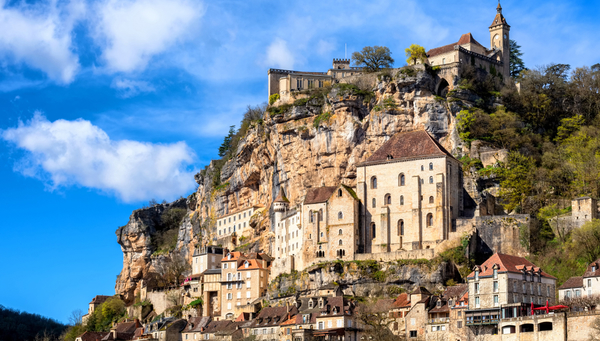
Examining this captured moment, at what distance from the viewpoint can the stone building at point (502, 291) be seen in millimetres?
65250

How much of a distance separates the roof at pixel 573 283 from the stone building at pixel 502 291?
138 centimetres

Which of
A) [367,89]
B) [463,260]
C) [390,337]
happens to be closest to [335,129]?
[367,89]

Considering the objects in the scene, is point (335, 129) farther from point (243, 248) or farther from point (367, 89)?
point (243, 248)

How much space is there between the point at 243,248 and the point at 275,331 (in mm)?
24704

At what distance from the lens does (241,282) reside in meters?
90.3

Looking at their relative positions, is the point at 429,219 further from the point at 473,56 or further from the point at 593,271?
the point at 473,56

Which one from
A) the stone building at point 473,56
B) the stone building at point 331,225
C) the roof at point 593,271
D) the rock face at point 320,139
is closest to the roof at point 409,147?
the rock face at point 320,139

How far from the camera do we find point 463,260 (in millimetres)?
76750

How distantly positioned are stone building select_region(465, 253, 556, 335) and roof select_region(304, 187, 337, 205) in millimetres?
21719

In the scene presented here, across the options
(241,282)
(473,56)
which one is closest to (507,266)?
Answer: (241,282)

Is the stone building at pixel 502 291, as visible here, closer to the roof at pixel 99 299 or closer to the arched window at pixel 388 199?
the arched window at pixel 388 199

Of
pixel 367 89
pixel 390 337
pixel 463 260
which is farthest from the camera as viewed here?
pixel 367 89

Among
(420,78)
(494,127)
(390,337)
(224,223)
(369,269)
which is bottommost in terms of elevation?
(390,337)

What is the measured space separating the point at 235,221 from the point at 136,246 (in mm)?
20045
